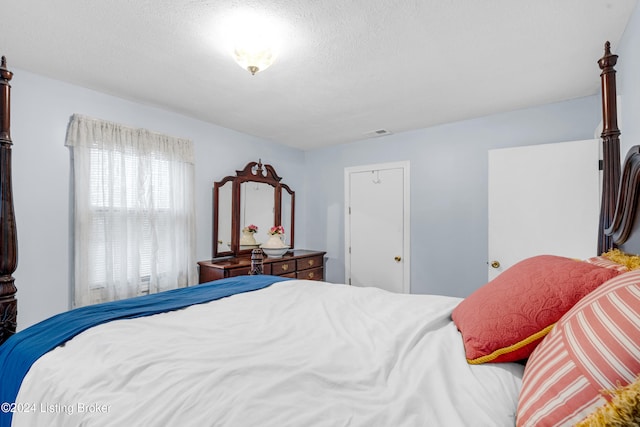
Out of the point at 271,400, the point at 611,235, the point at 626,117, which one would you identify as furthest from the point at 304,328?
the point at 626,117

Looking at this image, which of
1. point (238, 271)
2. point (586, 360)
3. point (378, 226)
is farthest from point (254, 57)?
point (378, 226)

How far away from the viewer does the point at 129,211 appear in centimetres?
277

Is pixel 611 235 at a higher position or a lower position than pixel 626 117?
lower

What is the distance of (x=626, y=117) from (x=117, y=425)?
8.93 feet

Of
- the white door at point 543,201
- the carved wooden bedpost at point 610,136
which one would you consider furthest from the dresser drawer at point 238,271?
the carved wooden bedpost at point 610,136

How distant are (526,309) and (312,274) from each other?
3286 millimetres

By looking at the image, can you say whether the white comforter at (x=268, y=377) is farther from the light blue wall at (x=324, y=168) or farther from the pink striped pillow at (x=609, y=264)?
the light blue wall at (x=324, y=168)

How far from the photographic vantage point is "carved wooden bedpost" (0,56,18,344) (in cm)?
137

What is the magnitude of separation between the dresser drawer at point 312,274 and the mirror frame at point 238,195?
0.65 metres

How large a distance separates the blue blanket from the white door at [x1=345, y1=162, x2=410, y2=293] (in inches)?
94.8

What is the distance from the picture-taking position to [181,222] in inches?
124

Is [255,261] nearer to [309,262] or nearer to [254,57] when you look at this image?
[309,262]

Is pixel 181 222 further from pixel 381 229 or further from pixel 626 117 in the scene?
pixel 626 117

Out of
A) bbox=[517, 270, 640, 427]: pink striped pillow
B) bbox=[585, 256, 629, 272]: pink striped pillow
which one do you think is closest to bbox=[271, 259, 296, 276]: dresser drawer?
bbox=[585, 256, 629, 272]: pink striped pillow
